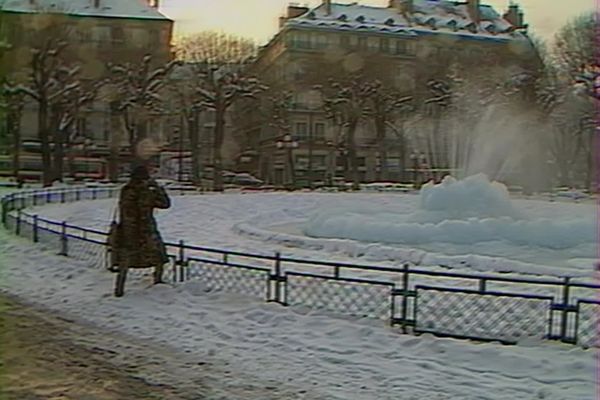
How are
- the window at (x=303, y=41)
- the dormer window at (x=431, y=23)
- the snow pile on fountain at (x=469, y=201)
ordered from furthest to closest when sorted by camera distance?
the dormer window at (x=431, y=23) < the window at (x=303, y=41) < the snow pile on fountain at (x=469, y=201)

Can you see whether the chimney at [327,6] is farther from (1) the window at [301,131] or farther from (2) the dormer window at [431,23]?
(1) the window at [301,131]

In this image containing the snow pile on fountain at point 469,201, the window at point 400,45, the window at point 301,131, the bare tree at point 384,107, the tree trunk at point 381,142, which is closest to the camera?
the snow pile on fountain at point 469,201

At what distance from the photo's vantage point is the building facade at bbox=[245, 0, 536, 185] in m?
59.8

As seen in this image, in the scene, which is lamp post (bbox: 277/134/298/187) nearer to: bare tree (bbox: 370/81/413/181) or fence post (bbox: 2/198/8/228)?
bare tree (bbox: 370/81/413/181)

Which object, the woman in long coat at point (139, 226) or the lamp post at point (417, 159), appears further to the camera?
the lamp post at point (417, 159)

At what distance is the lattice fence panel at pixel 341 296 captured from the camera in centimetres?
1000

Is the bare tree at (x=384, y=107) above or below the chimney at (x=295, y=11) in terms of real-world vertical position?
below

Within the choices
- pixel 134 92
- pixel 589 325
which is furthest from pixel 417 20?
pixel 589 325

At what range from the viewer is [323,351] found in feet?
→ 27.4

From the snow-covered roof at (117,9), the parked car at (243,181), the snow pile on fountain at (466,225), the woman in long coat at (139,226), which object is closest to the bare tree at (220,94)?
the parked car at (243,181)

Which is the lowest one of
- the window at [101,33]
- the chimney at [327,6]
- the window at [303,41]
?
the window at [101,33]

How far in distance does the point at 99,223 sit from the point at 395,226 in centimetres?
897

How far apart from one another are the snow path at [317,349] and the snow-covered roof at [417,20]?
62.6 metres

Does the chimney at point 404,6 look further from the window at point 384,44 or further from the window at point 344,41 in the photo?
the window at point 344,41
